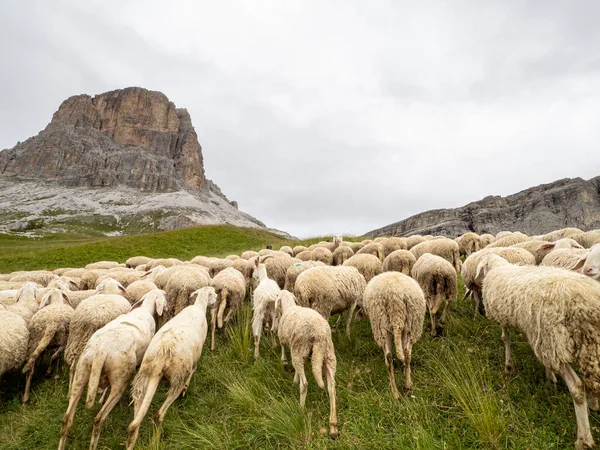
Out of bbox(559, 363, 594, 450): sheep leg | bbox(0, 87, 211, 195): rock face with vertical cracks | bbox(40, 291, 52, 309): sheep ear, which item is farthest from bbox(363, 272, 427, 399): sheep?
bbox(0, 87, 211, 195): rock face with vertical cracks

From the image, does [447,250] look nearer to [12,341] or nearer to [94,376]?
[94,376]

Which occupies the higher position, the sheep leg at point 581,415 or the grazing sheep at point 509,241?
the grazing sheep at point 509,241

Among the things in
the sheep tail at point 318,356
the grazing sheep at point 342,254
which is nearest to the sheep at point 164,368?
the sheep tail at point 318,356

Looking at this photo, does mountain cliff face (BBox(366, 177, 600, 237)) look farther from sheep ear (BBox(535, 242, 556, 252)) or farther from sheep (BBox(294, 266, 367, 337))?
sheep (BBox(294, 266, 367, 337))

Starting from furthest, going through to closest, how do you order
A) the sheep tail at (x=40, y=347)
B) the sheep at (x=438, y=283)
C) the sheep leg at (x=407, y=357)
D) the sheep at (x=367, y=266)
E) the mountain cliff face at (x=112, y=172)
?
the mountain cliff face at (x=112, y=172), the sheep at (x=367, y=266), the sheep at (x=438, y=283), the sheep tail at (x=40, y=347), the sheep leg at (x=407, y=357)

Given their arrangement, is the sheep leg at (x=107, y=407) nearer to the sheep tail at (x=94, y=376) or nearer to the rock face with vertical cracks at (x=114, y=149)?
the sheep tail at (x=94, y=376)

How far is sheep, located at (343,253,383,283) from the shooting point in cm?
877

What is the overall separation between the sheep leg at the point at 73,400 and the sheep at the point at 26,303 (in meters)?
3.40

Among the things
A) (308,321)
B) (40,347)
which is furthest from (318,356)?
(40,347)

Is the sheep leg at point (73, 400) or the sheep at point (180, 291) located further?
the sheep at point (180, 291)

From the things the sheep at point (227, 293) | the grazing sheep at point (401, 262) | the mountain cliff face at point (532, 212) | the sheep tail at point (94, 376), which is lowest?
the sheep tail at point (94, 376)

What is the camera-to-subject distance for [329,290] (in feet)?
21.4

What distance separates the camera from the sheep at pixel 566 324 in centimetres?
323

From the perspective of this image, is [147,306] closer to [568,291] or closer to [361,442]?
[361,442]
